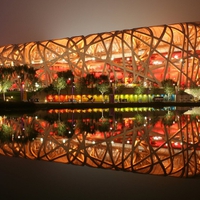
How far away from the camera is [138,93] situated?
63.0 metres

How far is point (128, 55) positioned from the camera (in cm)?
7219

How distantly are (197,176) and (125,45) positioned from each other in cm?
6660

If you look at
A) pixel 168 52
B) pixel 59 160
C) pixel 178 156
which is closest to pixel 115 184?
pixel 59 160

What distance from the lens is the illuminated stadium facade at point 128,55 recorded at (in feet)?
213

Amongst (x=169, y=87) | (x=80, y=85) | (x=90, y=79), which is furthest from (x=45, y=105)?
(x=169, y=87)

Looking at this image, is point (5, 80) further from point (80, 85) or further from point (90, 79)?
point (90, 79)

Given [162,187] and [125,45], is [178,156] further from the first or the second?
[125,45]

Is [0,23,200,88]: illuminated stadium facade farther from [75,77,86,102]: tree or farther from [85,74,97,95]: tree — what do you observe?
[75,77,86,102]: tree

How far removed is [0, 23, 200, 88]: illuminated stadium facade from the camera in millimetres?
64812

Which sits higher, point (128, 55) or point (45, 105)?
point (128, 55)

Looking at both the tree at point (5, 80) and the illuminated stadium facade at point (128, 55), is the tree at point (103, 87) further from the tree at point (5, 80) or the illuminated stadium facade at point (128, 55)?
the tree at point (5, 80)

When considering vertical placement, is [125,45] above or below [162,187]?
above

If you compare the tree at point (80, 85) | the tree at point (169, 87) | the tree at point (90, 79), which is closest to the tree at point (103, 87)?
the tree at point (90, 79)

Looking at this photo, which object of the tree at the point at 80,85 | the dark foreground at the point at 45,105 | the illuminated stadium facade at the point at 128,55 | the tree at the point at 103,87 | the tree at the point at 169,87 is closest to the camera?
the dark foreground at the point at 45,105
